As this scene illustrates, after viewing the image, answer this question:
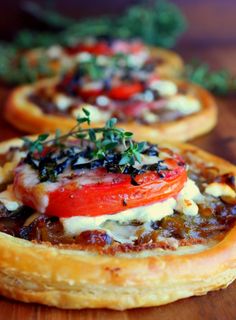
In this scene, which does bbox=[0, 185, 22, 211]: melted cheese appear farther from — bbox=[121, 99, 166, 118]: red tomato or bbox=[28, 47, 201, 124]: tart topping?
bbox=[121, 99, 166, 118]: red tomato

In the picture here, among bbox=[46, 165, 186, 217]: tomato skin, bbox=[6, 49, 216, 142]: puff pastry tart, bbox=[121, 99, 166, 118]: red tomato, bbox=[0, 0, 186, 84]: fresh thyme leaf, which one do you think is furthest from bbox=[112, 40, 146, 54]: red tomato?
bbox=[46, 165, 186, 217]: tomato skin

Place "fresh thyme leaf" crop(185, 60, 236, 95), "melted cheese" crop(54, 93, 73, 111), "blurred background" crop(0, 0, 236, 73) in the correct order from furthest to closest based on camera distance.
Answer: "blurred background" crop(0, 0, 236, 73) → "fresh thyme leaf" crop(185, 60, 236, 95) → "melted cheese" crop(54, 93, 73, 111)

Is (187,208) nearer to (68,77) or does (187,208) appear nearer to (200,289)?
(200,289)

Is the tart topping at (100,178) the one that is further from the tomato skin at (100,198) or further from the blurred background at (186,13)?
the blurred background at (186,13)

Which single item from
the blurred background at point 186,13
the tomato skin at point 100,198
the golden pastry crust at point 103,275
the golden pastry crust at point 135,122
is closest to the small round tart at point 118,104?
the golden pastry crust at point 135,122

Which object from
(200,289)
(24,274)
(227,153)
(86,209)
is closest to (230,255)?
(200,289)

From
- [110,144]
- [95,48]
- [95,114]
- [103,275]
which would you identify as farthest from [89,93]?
[103,275]
